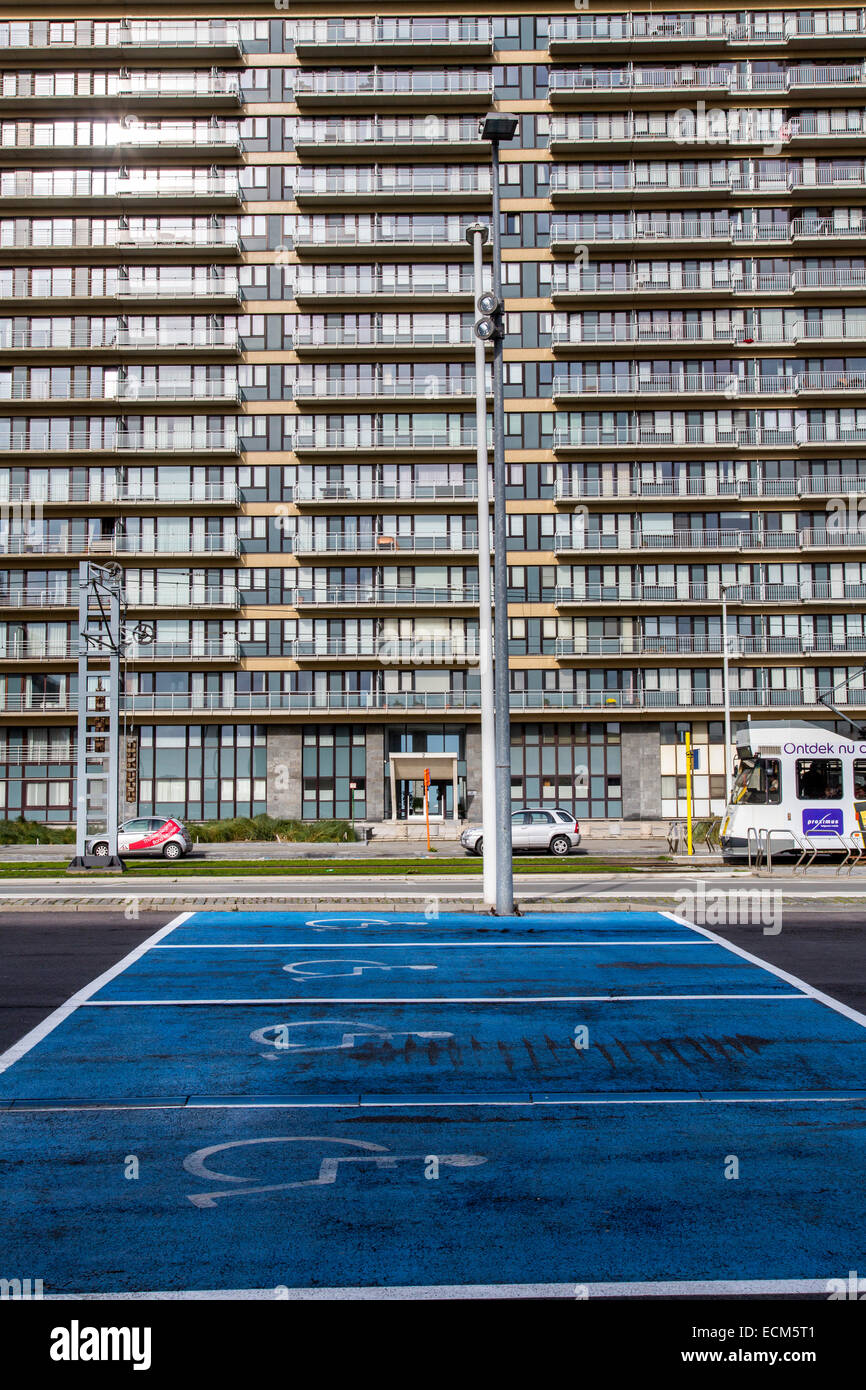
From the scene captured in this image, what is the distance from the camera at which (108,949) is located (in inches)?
516

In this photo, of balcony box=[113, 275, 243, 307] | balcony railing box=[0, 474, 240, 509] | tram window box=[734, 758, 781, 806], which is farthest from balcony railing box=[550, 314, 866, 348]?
tram window box=[734, 758, 781, 806]

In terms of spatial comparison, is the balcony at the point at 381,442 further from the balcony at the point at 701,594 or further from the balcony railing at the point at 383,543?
the balcony at the point at 701,594

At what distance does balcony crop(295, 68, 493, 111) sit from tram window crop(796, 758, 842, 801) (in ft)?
133

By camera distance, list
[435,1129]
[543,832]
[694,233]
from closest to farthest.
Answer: [435,1129]
[543,832]
[694,233]

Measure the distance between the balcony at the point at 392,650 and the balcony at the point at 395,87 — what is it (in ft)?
89.6

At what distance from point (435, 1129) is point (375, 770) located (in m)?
48.3

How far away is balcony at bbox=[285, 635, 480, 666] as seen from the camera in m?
54.4

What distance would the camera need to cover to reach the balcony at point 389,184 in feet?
180

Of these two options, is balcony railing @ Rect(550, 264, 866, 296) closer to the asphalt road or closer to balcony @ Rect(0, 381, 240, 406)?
balcony @ Rect(0, 381, 240, 406)


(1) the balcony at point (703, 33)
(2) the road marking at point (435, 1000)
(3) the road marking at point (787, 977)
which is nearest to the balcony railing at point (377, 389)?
(1) the balcony at point (703, 33)

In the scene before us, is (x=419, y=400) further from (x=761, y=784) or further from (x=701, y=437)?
(x=761, y=784)

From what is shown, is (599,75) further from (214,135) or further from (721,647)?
(721,647)

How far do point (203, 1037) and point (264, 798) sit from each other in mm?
46290

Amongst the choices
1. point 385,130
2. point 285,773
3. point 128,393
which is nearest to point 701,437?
point 385,130
